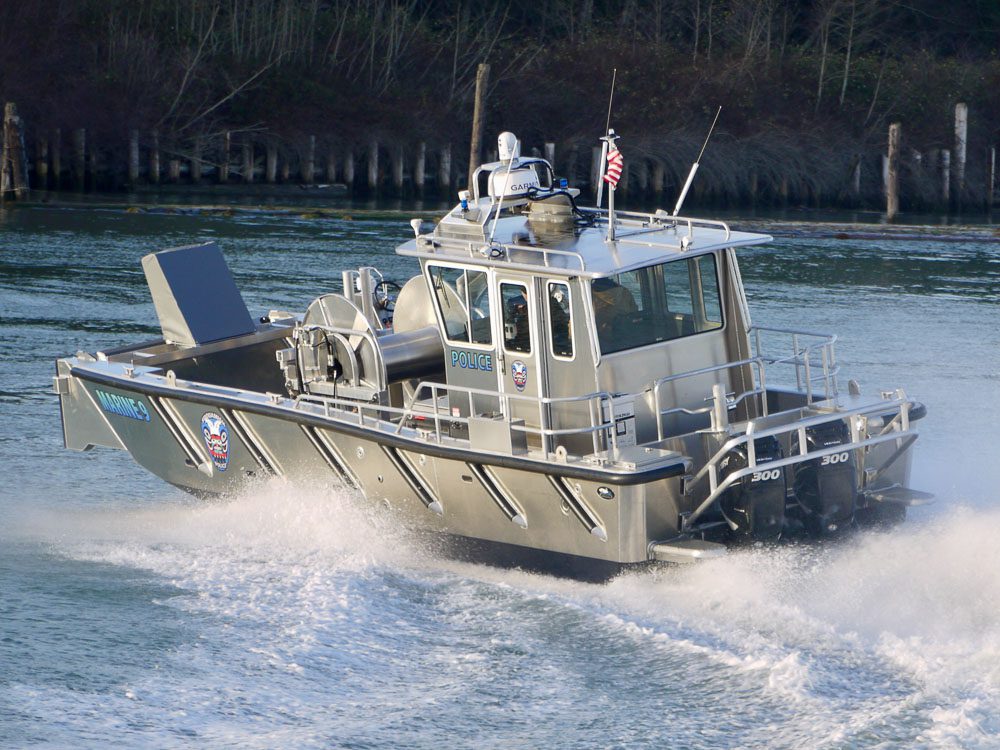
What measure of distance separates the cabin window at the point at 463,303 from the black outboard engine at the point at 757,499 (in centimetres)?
180

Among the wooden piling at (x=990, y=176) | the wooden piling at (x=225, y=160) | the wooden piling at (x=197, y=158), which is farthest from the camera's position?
the wooden piling at (x=990, y=176)

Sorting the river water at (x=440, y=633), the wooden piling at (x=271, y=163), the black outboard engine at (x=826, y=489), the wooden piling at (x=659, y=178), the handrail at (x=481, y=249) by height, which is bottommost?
the river water at (x=440, y=633)

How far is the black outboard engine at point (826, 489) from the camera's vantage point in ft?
28.9

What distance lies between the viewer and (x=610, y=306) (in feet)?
29.4

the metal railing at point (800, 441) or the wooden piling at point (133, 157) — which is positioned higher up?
the wooden piling at point (133, 157)

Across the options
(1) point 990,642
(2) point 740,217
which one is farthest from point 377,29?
(1) point 990,642

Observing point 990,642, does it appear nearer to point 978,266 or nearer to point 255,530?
point 255,530

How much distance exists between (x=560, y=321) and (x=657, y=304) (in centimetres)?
67

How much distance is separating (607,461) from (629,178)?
28075mm

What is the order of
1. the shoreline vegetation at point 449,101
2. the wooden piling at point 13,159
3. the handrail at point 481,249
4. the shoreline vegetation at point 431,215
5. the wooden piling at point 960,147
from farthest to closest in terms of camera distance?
the wooden piling at point 960,147, the shoreline vegetation at point 449,101, the wooden piling at point 13,159, the shoreline vegetation at point 431,215, the handrail at point 481,249

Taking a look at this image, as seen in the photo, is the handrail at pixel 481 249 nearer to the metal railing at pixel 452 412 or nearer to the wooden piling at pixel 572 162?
the metal railing at pixel 452 412

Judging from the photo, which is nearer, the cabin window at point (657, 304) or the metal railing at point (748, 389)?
the metal railing at point (748, 389)

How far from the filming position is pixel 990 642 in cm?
782

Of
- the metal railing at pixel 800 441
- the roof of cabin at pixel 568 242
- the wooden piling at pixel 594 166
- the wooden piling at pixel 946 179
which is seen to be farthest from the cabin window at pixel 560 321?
the wooden piling at pixel 946 179
